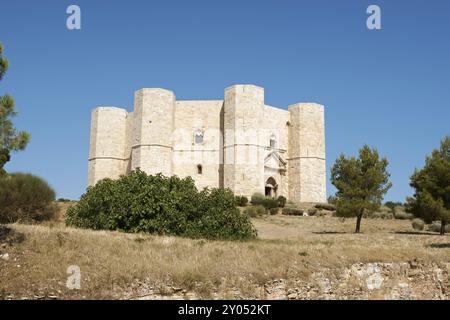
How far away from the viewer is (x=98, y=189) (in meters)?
17.6

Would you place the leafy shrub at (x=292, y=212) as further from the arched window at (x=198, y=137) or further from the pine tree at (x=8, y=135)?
the pine tree at (x=8, y=135)

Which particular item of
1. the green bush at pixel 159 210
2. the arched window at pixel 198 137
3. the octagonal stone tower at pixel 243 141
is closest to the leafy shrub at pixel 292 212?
the octagonal stone tower at pixel 243 141

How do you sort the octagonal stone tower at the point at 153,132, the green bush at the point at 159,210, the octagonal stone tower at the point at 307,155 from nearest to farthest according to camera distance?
the green bush at the point at 159,210 → the octagonal stone tower at the point at 153,132 → the octagonal stone tower at the point at 307,155

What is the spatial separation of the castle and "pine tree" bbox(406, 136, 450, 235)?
16.6 meters

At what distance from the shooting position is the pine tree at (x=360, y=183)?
23072mm

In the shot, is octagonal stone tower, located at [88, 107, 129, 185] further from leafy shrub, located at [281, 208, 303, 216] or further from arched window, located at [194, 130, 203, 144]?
leafy shrub, located at [281, 208, 303, 216]

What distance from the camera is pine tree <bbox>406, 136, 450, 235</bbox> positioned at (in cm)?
2041

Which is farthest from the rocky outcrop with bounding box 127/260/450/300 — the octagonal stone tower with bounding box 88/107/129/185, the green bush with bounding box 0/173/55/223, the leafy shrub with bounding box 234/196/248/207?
the octagonal stone tower with bounding box 88/107/129/185

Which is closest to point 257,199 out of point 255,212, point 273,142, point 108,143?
point 255,212

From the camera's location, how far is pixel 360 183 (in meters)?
23.3

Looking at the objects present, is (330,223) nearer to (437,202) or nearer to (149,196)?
(437,202)

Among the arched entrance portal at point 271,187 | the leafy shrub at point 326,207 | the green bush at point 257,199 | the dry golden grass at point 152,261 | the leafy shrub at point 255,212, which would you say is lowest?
the dry golden grass at point 152,261

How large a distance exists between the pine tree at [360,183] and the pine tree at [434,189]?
1.60 m

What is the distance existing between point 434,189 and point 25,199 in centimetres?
1756
